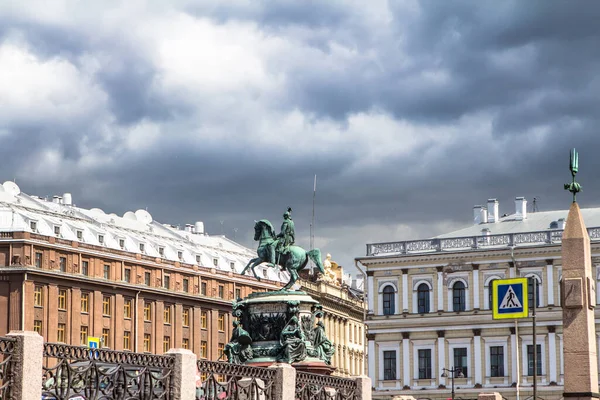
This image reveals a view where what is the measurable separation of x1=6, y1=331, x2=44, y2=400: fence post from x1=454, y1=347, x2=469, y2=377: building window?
6301 cm

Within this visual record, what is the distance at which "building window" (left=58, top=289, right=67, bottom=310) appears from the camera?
86.5 m

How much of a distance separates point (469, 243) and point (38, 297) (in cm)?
2830

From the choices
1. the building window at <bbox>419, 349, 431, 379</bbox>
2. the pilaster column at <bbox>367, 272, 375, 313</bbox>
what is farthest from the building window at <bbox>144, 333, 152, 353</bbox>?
the building window at <bbox>419, 349, 431, 379</bbox>

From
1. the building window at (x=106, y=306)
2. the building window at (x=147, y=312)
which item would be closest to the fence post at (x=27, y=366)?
the building window at (x=106, y=306)

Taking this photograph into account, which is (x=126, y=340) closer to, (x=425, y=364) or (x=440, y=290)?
(x=425, y=364)

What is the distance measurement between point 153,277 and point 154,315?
9.22 ft

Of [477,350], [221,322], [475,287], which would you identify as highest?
[475,287]

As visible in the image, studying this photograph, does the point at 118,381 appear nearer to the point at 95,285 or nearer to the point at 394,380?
the point at 394,380

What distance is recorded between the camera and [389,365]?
275 feet

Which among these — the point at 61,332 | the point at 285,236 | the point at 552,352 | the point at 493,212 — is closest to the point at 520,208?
the point at 493,212

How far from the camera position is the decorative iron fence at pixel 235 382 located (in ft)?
82.9

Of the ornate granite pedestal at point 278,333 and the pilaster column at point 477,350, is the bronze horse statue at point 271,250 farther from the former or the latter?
the pilaster column at point 477,350

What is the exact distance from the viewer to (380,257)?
8488 cm

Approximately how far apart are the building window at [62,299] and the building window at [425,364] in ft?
78.8
